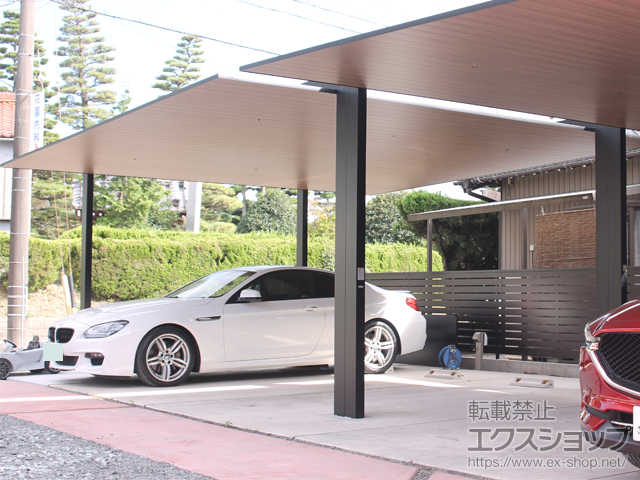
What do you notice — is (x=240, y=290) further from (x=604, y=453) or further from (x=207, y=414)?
(x=604, y=453)

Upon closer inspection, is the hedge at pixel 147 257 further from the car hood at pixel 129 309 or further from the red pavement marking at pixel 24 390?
the car hood at pixel 129 309

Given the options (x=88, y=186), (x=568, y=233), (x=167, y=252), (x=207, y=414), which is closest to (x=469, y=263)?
(x=568, y=233)

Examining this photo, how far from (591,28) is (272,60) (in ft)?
7.66

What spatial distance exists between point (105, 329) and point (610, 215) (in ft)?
18.6

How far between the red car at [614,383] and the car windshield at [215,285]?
17.8 ft

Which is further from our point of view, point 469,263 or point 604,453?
point 469,263

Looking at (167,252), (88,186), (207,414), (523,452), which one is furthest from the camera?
(167,252)

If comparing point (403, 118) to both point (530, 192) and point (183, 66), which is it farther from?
point (183, 66)

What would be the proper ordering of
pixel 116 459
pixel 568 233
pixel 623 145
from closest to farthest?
pixel 116 459
pixel 623 145
pixel 568 233

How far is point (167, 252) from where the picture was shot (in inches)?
789

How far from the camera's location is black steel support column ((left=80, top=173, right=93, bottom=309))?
11219 mm

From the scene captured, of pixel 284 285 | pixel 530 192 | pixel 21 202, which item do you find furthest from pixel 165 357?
pixel 530 192

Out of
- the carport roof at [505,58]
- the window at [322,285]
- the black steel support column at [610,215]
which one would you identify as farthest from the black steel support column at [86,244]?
the black steel support column at [610,215]

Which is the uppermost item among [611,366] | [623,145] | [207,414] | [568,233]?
[623,145]
